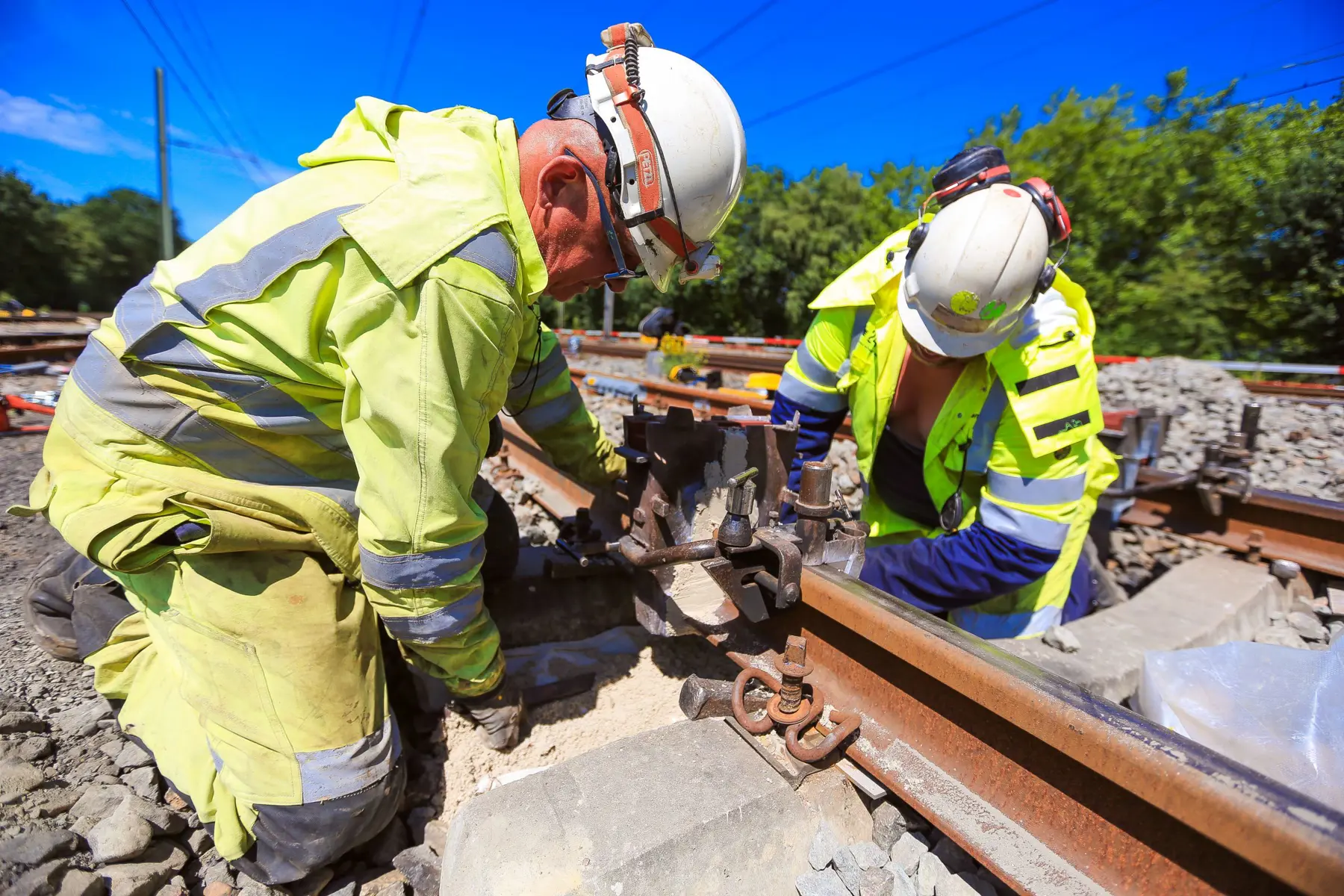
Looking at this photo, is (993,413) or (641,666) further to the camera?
(993,413)

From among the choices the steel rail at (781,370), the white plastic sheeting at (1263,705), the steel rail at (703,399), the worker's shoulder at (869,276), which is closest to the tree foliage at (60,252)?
the steel rail at (781,370)

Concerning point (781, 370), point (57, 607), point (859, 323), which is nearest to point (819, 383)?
point (859, 323)

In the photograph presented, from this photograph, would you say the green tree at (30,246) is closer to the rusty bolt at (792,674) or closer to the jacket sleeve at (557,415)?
the jacket sleeve at (557,415)

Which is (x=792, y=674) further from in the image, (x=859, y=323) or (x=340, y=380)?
(x=859, y=323)

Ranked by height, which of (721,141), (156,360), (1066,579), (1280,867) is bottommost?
(1066,579)

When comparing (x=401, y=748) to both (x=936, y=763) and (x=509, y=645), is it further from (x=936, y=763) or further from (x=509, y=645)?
(x=936, y=763)

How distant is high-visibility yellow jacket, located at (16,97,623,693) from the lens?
5.39 feet

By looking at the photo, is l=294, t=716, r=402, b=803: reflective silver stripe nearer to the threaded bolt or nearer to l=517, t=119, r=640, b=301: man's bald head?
the threaded bolt

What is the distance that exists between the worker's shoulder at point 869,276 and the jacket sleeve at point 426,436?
181 centimetres

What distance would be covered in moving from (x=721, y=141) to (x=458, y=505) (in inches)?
49.3

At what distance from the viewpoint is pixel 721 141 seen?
191cm

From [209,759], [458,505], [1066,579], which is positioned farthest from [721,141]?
[1066,579]

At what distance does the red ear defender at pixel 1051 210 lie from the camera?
263 centimetres

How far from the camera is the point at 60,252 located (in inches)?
1649
